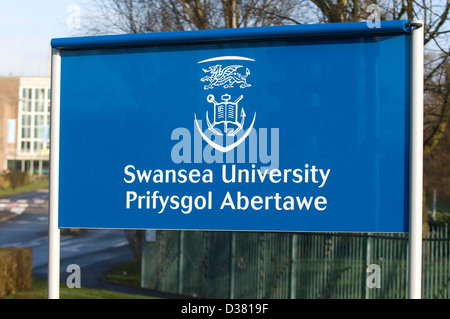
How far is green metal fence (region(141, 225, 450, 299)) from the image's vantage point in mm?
10797

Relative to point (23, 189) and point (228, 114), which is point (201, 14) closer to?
point (228, 114)

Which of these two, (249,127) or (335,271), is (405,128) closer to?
(249,127)

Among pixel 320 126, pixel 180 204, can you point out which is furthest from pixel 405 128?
pixel 180 204

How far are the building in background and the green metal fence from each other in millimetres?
Result: 60953

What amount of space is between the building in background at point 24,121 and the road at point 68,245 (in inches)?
886

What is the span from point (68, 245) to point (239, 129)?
92.6ft

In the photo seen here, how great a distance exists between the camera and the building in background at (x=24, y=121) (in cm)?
7275

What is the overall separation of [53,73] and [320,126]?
1782mm

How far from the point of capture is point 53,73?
402 cm

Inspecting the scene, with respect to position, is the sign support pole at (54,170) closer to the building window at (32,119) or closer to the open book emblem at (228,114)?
the open book emblem at (228,114)

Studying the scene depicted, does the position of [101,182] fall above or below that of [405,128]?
below

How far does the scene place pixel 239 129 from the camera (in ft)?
12.5

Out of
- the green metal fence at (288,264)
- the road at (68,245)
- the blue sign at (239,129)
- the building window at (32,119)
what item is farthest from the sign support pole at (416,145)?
the building window at (32,119)

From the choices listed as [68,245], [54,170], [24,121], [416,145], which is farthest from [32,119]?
[416,145]
